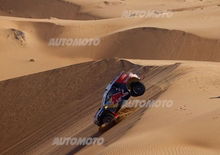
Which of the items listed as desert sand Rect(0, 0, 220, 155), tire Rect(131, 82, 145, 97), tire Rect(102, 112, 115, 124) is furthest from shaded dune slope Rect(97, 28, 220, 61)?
tire Rect(102, 112, 115, 124)

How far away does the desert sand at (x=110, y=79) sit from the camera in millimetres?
9023

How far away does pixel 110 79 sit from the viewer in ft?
54.4

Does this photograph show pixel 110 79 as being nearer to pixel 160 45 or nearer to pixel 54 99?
pixel 54 99

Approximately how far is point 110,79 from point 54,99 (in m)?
1.95

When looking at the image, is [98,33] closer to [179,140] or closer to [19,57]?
[19,57]

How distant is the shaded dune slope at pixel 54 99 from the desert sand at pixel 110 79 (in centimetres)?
4

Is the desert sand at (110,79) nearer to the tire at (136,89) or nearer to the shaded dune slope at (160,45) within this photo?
the shaded dune slope at (160,45)

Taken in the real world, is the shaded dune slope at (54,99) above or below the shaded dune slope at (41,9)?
below

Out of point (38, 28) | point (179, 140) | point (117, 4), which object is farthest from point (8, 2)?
point (179, 140)

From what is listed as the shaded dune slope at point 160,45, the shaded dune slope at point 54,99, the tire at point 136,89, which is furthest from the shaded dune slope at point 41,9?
the tire at point 136,89

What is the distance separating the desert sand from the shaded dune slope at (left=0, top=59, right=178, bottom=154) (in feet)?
0.12

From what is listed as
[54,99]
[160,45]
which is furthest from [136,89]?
[160,45]

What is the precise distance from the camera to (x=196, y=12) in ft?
101

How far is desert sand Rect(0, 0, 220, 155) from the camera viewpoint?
902 centimetres
